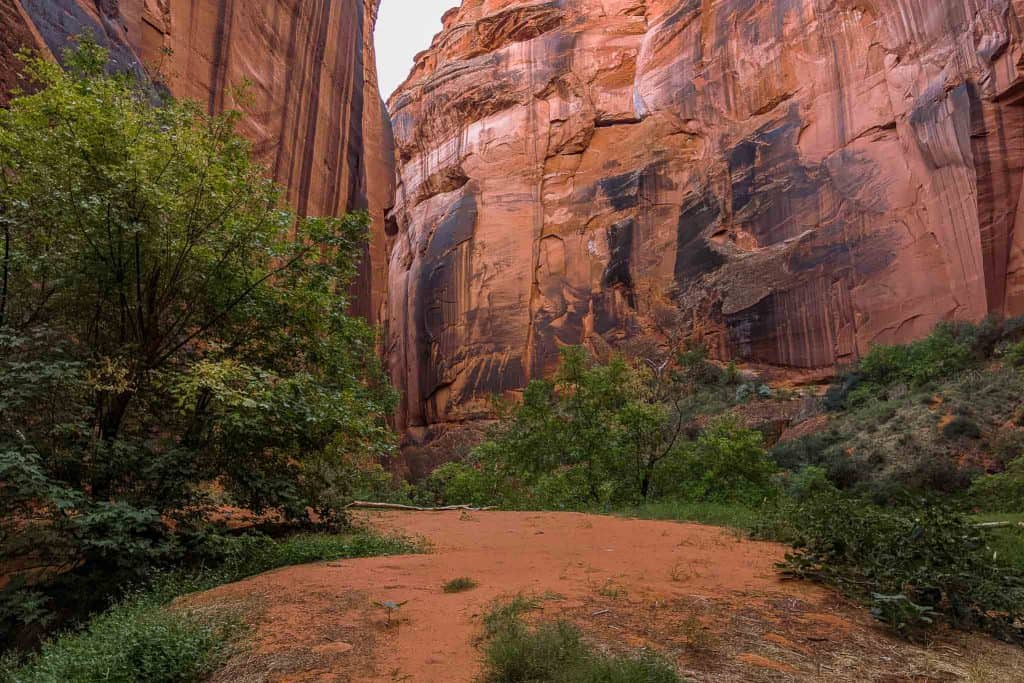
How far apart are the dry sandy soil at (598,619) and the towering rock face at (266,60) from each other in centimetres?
747

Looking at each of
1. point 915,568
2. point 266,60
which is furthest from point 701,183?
point 915,568

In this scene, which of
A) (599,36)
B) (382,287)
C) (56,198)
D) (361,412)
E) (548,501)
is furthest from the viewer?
(382,287)

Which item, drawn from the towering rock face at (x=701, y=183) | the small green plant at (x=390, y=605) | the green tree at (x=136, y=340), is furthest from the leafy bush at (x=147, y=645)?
the towering rock face at (x=701, y=183)

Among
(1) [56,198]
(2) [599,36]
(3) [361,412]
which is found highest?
(2) [599,36]

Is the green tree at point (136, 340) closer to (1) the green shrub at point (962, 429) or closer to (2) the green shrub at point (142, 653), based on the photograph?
(2) the green shrub at point (142, 653)

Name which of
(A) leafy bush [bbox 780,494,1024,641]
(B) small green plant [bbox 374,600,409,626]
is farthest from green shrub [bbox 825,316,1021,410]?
(B) small green plant [bbox 374,600,409,626]

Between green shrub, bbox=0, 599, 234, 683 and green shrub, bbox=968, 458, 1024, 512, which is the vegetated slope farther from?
green shrub, bbox=0, 599, 234, 683

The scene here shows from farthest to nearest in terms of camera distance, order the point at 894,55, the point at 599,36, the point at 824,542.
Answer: the point at 599,36
the point at 894,55
the point at 824,542

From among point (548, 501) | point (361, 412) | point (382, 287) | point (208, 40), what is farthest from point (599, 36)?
point (361, 412)

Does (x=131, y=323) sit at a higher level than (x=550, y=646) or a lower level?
higher

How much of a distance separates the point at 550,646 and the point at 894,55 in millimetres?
28179

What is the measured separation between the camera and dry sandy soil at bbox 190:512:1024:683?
3172 mm

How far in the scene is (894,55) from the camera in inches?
923

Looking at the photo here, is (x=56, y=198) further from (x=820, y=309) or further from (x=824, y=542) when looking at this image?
(x=820, y=309)
